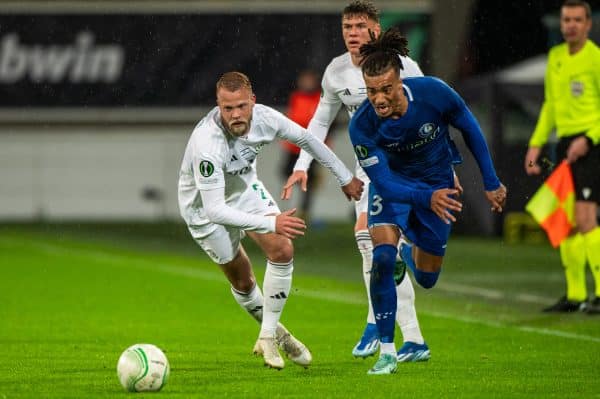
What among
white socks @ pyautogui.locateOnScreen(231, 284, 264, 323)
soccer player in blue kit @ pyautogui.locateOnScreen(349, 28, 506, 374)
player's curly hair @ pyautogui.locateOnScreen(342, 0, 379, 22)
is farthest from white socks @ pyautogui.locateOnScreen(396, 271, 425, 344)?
player's curly hair @ pyautogui.locateOnScreen(342, 0, 379, 22)

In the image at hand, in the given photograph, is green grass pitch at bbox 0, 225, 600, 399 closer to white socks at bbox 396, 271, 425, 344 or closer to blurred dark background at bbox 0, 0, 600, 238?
white socks at bbox 396, 271, 425, 344

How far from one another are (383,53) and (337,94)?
4.46 ft

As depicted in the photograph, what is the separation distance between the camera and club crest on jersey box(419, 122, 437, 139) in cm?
793

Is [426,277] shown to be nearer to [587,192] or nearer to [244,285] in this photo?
[244,285]

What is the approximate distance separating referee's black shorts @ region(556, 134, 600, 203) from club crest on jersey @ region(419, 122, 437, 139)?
3670 mm

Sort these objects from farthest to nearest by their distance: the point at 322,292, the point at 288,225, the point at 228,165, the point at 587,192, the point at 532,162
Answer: the point at 322,292 → the point at 587,192 → the point at 532,162 → the point at 228,165 → the point at 288,225

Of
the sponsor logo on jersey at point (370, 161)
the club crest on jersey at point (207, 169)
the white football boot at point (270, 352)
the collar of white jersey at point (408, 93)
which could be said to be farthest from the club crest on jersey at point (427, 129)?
the white football boot at point (270, 352)

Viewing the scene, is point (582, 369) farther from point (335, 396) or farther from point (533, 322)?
point (533, 322)

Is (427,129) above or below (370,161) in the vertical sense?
above

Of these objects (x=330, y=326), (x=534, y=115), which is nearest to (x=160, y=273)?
(x=330, y=326)

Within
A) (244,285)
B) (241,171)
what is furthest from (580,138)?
(241,171)

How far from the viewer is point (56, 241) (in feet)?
65.8

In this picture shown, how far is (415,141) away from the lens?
26.3ft

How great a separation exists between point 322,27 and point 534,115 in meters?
6.06
